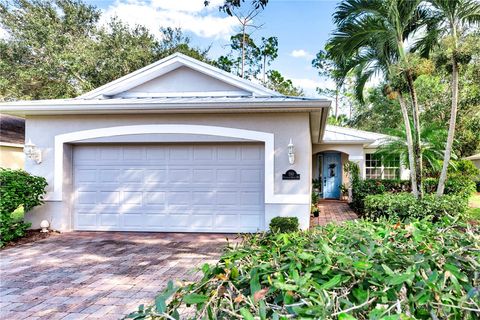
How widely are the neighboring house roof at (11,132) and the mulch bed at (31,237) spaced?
8.48 m

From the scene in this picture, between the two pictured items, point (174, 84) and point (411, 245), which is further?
point (174, 84)

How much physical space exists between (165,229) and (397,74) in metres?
7.94

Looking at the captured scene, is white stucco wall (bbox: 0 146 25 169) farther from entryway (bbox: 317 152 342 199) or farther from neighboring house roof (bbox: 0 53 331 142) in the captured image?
entryway (bbox: 317 152 342 199)

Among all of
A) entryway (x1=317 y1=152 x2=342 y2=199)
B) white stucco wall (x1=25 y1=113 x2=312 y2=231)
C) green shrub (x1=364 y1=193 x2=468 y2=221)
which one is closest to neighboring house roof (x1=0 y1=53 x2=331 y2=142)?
white stucco wall (x1=25 y1=113 x2=312 y2=231)

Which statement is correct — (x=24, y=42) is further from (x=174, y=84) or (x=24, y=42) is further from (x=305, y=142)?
(x=305, y=142)

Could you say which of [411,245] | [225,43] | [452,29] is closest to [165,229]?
[411,245]

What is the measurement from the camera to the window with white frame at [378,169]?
17594 millimetres

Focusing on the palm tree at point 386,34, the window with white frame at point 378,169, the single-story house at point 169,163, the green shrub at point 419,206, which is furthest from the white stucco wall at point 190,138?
the window with white frame at point 378,169

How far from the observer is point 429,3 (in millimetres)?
9352

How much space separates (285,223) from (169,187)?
3307 mm

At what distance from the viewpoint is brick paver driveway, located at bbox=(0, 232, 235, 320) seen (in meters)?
4.29

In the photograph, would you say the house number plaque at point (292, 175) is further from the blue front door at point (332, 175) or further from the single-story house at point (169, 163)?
the blue front door at point (332, 175)

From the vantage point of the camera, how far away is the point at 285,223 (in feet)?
24.6

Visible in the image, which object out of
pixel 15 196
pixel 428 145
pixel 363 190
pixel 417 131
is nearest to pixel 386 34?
pixel 417 131
